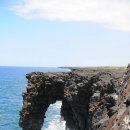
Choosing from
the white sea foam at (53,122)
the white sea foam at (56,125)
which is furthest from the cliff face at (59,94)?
the white sea foam at (53,122)

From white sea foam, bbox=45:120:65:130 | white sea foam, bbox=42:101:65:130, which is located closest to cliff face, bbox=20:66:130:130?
white sea foam, bbox=45:120:65:130

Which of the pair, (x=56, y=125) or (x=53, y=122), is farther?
(x=53, y=122)

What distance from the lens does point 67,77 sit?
44406 mm

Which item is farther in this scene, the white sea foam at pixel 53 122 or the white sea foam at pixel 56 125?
the white sea foam at pixel 53 122

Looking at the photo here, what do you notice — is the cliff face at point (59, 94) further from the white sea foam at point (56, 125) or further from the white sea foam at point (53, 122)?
the white sea foam at point (53, 122)

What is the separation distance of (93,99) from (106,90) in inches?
124

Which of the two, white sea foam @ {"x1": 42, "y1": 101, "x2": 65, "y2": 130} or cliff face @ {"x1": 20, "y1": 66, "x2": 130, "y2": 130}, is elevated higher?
cliff face @ {"x1": 20, "y1": 66, "x2": 130, "y2": 130}

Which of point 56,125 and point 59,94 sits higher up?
point 59,94

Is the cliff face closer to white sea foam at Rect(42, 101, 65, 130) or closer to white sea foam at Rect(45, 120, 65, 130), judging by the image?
white sea foam at Rect(45, 120, 65, 130)

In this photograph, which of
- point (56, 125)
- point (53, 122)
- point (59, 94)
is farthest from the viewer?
point (53, 122)

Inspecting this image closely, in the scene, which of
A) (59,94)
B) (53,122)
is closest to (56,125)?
(53,122)

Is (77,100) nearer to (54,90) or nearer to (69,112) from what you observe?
(54,90)

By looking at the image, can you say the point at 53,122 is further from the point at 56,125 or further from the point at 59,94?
the point at 59,94

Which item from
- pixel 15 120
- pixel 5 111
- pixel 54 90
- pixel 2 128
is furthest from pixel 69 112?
pixel 5 111
